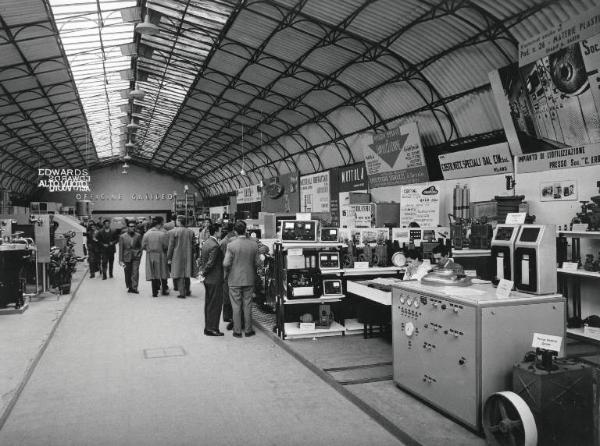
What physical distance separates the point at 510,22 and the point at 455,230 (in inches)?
159

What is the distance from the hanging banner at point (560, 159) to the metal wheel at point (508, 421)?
5307 mm

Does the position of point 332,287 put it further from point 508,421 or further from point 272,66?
point 272,66

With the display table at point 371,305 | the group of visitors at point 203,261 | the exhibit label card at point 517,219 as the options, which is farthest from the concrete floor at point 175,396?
the exhibit label card at point 517,219

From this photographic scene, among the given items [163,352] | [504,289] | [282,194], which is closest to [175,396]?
[163,352]

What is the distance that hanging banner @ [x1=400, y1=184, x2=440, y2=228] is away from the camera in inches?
423

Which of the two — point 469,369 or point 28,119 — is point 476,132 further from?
point 28,119

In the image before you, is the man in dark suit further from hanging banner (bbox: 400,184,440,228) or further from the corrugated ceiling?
the corrugated ceiling

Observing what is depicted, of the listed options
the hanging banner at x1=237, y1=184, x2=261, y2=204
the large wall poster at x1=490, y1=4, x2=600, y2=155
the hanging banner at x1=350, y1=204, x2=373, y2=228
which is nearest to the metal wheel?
the large wall poster at x1=490, y1=4, x2=600, y2=155

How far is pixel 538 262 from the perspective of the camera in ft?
12.3

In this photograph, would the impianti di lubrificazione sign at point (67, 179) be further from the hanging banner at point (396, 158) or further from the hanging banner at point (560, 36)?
the hanging banner at point (560, 36)

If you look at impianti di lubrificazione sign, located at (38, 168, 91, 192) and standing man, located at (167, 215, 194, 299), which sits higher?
impianti di lubrificazione sign, located at (38, 168, 91, 192)

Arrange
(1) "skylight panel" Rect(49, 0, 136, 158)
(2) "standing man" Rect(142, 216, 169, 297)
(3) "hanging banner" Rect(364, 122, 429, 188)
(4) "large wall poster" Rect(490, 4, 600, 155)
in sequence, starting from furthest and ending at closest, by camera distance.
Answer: (3) "hanging banner" Rect(364, 122, 429, 188), (1) "skylight panel" Rect(49, 0, 136, 158), (2) "standing man" Rect(142, 216, 169, 297), (4) "large wall poster" Rect(490, 4, 600, 155)

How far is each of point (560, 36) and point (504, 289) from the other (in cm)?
559

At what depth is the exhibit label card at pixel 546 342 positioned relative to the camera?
129 inches
